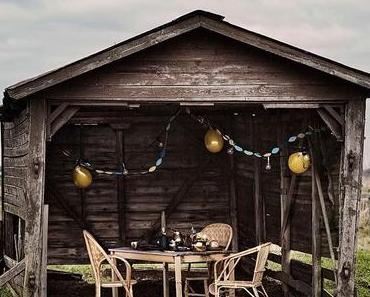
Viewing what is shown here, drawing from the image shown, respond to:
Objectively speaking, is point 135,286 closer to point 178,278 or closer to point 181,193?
point 181,193

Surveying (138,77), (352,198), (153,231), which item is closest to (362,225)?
(153,231)

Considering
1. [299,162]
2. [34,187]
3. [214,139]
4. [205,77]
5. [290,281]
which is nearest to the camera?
[34,187]

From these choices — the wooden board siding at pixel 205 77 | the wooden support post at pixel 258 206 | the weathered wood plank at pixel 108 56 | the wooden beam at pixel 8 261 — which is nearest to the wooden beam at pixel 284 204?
the wooden support post at pixel 258 206

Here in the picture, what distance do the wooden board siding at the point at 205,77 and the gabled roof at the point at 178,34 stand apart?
0.81ft

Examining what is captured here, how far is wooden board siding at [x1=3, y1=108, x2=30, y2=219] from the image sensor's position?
428 inches

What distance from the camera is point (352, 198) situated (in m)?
9.48

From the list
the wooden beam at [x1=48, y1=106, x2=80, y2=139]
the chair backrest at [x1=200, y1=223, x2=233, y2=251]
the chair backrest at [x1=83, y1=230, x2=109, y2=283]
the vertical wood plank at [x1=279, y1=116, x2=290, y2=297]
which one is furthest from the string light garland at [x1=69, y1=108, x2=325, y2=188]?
the chair backrest at [x1=83, y1=230, x2=109, y2=283]

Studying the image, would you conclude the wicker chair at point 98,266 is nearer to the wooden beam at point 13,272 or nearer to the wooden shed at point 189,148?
the wooden shed at point 189,148

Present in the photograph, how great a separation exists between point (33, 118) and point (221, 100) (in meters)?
2.37

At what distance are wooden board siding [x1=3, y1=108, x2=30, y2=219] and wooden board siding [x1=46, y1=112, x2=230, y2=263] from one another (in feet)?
2.40

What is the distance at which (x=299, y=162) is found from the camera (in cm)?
1017

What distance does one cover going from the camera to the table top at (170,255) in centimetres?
967

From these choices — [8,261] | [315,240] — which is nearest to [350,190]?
[315,240]

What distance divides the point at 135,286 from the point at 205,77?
5.20 metres
